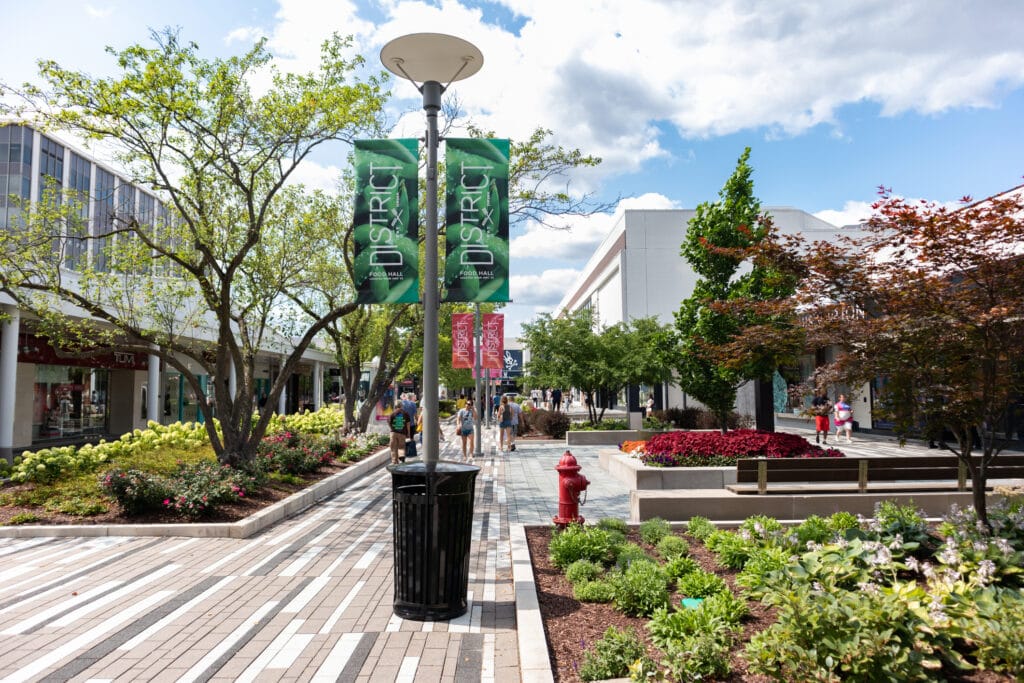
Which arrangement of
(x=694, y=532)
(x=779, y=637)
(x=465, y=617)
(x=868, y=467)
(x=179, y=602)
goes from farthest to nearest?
(x=868, y=467)
(x=694, y=532)
(x=179, y=602)
(x=465, y=617)
(x=779, y=637)

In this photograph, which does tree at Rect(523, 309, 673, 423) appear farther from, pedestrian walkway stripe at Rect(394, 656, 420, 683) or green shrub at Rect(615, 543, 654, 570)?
pedestrian walkway stripe at Rect(394, 656, 420, 683)

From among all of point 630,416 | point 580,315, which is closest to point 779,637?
point 630,416

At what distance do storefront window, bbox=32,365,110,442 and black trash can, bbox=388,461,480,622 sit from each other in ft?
78.4

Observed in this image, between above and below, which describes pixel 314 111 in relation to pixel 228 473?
above

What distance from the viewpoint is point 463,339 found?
21.5m

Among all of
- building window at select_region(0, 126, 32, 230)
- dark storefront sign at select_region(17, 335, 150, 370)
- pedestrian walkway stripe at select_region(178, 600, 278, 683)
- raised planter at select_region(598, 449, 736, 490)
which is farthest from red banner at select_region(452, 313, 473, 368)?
building window at select_region(0, 126, 32, 230)

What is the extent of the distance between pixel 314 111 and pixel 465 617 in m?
9.20

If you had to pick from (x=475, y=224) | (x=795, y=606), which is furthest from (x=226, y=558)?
(x=795, y=606)

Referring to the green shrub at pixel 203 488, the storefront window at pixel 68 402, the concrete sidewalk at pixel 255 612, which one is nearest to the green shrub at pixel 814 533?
the concrete sidewalk at pixel 255 612

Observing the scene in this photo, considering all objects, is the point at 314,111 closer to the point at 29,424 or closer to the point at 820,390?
the point at 820,390

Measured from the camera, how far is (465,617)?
18.6 feet

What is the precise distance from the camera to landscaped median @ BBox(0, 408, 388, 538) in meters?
9.05

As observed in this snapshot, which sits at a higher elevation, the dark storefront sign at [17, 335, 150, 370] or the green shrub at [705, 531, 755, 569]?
the dark storefront sign at [17, 335, 150, 370]

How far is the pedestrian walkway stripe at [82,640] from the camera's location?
14.9 ft
